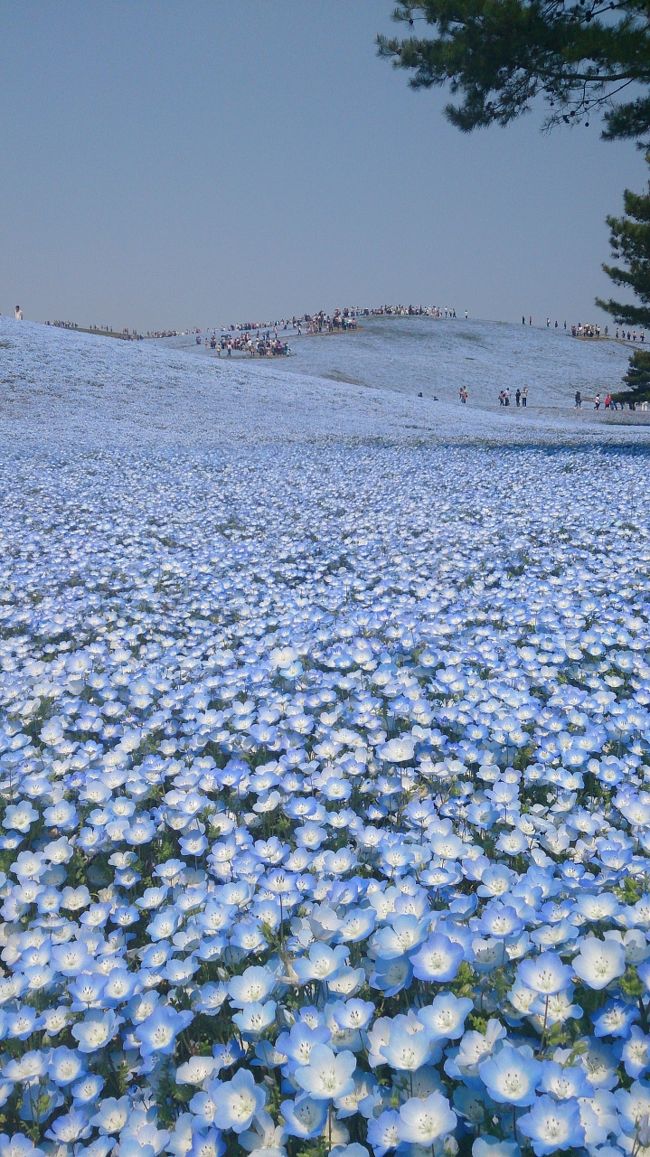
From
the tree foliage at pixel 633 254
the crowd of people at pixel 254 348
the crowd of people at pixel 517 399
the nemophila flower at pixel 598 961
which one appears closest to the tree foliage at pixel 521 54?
the tree foliage at pixel 633 254

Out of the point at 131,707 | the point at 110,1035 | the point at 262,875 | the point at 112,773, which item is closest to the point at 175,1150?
the point at 110,1035

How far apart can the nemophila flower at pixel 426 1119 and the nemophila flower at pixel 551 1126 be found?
13 centimetres

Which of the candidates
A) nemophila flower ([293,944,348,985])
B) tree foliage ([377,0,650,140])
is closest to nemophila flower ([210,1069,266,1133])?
nemophila flower ([293,944,348,985])

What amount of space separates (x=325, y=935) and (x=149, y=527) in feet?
20.5

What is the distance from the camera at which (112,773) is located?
283 centimetres

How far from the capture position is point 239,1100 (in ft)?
4.66

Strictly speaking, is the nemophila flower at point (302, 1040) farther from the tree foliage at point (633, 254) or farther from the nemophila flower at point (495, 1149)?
the tree foliage at point (633, 254)

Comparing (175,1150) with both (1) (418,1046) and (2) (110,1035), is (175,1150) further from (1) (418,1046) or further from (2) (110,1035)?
(1) (418,1046)

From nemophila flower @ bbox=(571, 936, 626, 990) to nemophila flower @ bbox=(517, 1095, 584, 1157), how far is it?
33 cm

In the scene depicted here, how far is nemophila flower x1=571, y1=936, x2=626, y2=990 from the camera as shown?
1.53m

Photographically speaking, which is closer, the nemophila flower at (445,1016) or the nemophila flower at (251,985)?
the nemophila flower at (445,1016)

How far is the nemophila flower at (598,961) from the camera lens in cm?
153

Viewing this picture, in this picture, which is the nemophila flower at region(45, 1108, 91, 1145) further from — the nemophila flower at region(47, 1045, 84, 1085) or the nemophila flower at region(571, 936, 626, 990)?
the nemophila flower at region(571, 936, 626, 990)

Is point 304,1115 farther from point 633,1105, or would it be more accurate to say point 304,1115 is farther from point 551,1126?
point 633,1105
